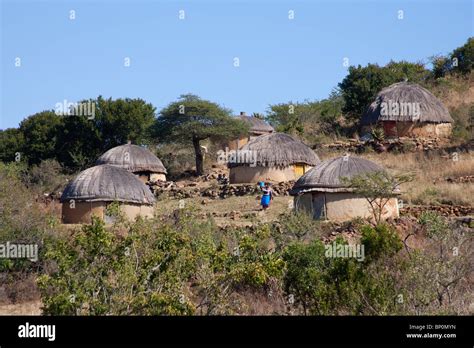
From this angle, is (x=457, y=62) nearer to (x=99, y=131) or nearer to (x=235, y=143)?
(x=235, y=143)

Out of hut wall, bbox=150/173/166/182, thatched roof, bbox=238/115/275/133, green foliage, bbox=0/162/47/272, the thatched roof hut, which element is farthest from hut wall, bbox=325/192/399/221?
thatched roof, bbox=238/115/275/133

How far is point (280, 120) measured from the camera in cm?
5231

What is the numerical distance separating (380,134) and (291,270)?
19.1m

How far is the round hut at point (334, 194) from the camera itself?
89.1 feet

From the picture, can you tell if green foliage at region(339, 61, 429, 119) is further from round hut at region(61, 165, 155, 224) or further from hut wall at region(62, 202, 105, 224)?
hut wall at region(62, 202, 105, 224)

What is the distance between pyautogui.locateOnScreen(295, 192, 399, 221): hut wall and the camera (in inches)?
1066

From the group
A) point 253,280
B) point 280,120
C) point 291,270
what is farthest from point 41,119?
point 253,280

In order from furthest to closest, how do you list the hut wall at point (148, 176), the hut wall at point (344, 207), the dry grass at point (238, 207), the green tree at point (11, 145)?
the green tree at point (11, 145) < the hut wall at point (148, 176) < the dry grass at point (238, 207) < the hut wall at point (344, 207)

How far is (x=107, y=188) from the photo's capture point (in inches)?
1153

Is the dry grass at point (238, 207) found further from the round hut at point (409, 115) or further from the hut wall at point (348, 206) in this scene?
the round hut at point (409, 115)

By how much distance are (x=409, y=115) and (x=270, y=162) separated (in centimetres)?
663

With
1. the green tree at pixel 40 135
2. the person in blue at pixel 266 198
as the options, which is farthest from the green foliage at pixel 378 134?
the green tree at pixel 40 135

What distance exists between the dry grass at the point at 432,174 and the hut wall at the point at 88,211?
26.7 feet
